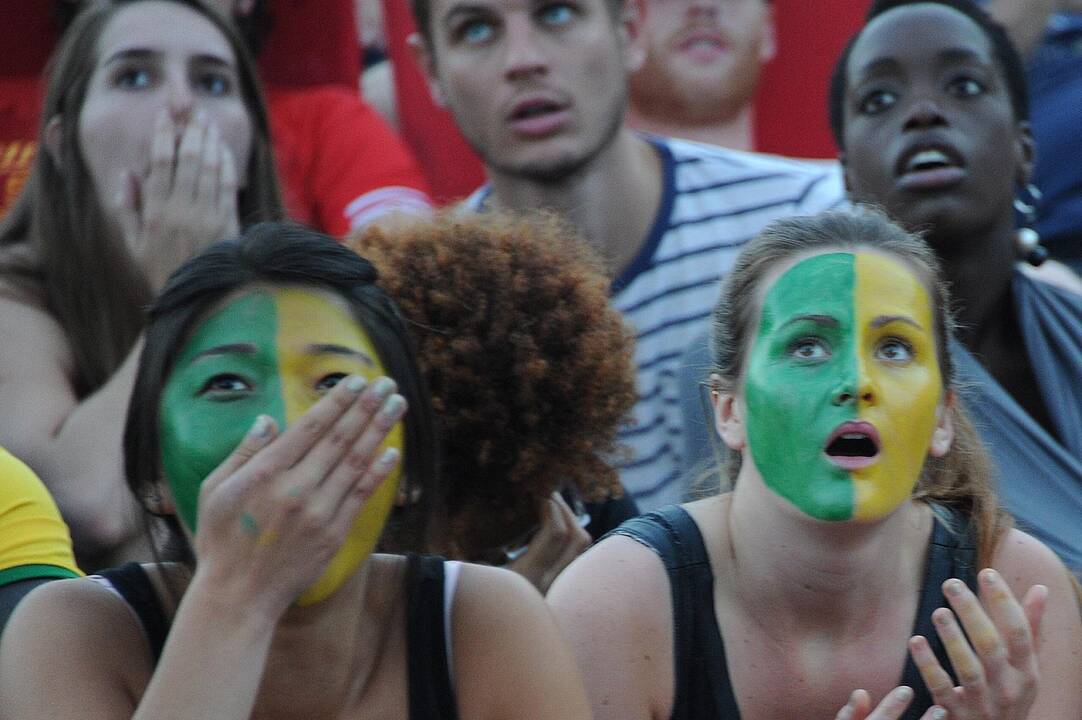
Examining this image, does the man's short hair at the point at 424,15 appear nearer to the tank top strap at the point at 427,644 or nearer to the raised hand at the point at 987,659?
the tank top strap at the point at 427,644

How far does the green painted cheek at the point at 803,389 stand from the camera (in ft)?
6.40

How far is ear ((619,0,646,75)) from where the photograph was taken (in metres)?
3.41

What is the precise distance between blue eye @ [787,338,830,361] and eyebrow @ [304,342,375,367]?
54 cm

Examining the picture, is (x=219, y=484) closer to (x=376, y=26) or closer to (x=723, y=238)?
(x=723, y=238)

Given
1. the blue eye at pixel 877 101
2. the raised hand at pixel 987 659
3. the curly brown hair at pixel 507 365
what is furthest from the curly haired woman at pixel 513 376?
the blue eye at pixel 877 101

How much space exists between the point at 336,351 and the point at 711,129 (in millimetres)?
2337

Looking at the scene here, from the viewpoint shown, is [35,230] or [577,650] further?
[35,230]

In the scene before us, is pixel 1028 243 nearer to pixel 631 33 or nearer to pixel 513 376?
pixel 631 33

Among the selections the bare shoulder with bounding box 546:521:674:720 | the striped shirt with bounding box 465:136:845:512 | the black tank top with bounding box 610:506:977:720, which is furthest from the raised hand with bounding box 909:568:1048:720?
the striped shirt with bounding box 465:136:845:512

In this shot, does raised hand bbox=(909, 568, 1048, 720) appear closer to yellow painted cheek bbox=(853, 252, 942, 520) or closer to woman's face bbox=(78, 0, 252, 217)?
yellow painted cheek bbox=(853, 252, 942, 520)

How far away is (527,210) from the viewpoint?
310 cm

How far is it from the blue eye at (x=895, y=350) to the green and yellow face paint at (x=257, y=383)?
62 cm

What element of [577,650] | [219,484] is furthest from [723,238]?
[219,484]

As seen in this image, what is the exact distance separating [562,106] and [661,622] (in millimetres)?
1454
